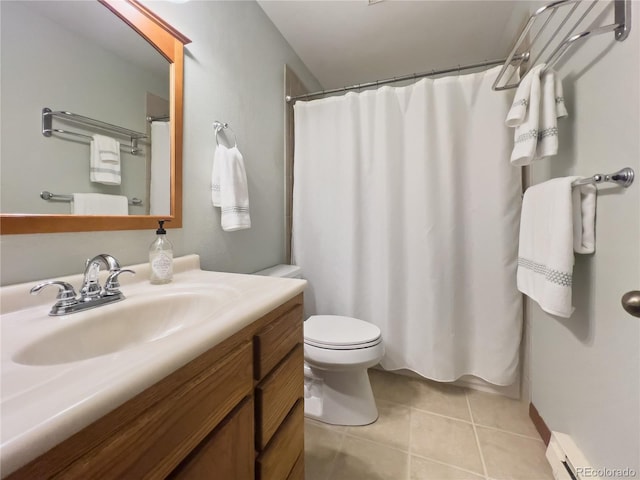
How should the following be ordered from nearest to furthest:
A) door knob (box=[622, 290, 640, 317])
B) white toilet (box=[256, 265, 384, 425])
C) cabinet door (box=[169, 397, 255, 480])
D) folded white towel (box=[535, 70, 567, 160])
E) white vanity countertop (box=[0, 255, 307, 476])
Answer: white vanity countertop (box=[0, 255, 307, 476])
cabinet door (box=[169, 397, 255, 480])
door knob (box=[622, 290, 640, 317])
folded white towel (box=[535, 70, 567, 160])
white toilet (box=[256, 265, 384, 425])

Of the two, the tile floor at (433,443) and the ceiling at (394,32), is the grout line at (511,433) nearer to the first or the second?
the tile floor at (433,443)

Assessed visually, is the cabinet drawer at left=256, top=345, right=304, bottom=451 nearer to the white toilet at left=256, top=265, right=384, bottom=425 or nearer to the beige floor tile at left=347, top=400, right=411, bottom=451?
the white toilet at left=256, top=265, right=384, bottom=425

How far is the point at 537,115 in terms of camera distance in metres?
0.98

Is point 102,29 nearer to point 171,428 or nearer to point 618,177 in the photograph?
point 171,428

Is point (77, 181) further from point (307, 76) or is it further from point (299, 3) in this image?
point (307, 76)

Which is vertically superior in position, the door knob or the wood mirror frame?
the wood mirror frame

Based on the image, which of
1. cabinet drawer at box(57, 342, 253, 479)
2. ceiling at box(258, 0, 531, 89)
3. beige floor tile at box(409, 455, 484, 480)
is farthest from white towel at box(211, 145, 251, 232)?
beige floor tile at box(409, 455, 484, 480)

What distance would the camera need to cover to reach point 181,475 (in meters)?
0.40

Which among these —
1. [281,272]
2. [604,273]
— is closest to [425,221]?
[604,273]

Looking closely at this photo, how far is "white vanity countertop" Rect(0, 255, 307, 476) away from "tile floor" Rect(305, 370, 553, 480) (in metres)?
0.91

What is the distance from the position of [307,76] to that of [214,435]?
2.34 meters

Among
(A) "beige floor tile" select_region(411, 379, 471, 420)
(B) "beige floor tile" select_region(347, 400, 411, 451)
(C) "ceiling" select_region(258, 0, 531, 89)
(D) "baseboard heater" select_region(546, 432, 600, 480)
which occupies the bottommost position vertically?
(B) "beige floor tile" select_region(347, 400, 411, 451)

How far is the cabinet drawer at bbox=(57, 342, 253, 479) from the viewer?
0.30m

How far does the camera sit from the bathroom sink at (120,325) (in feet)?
1.65
